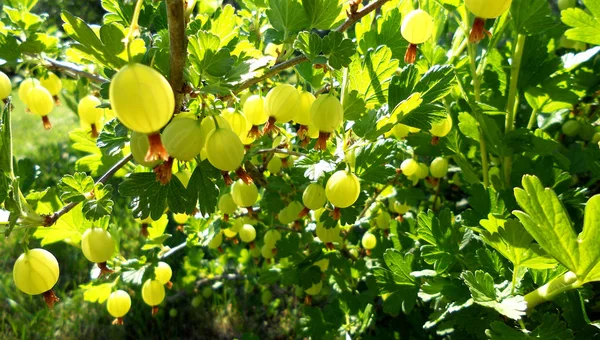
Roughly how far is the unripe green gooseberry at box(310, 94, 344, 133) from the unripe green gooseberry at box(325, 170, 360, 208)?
0.08 metres

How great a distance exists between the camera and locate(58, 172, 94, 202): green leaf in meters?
0.69

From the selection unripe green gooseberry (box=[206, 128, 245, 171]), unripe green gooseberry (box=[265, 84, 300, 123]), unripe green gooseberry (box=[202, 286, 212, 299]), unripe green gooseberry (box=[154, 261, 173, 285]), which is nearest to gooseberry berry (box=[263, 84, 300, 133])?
unripe green gooseberry (box=[265, 84, 300, 123])

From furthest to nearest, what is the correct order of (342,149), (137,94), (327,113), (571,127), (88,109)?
(571,127) → (88,109) → (342,149) → (327,113) → (137,94)

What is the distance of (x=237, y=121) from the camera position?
72cm

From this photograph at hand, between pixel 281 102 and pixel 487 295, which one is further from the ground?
pixel 281 102

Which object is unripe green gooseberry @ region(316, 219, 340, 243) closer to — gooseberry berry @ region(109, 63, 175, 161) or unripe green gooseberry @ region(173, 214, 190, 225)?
unripe green gooseberry @ region(173, 214, 190, 225)

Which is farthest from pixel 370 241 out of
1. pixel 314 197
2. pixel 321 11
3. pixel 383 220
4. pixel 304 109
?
pixel 321 11

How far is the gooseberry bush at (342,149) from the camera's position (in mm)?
566

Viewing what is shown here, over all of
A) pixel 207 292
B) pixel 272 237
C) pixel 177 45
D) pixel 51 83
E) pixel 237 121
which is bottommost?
pixel 207 292

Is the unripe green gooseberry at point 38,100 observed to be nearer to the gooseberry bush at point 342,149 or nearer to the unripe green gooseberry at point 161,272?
the gooseberry bush at point 342,149

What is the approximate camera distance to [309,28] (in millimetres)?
720

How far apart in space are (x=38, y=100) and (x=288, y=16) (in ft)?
2.21

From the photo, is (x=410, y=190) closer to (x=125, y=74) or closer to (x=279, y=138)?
(x=279, y=138)

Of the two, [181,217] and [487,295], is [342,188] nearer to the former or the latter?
[487,295]
